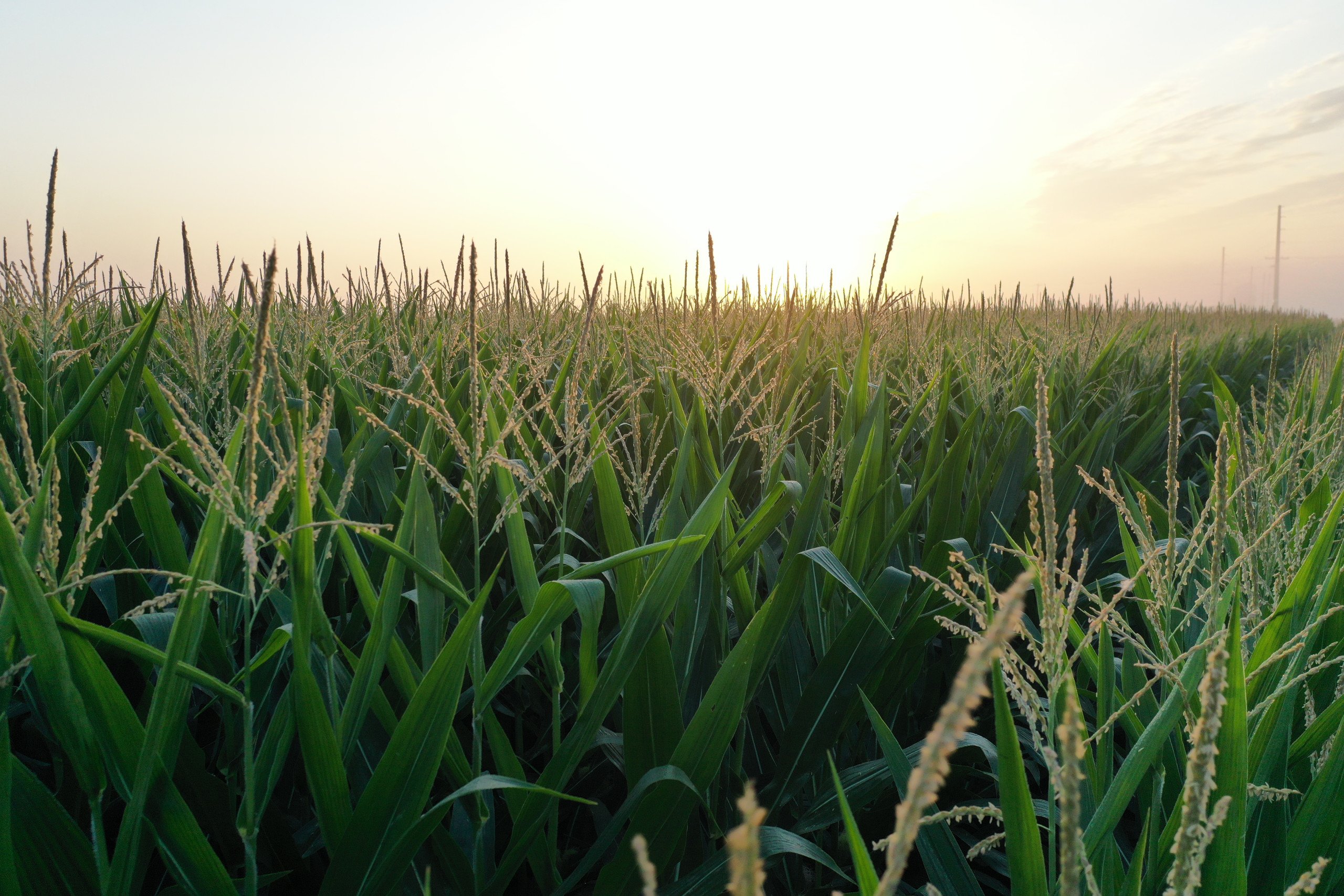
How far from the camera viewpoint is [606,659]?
4.10 feet

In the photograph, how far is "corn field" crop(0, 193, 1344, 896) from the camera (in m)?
0.79

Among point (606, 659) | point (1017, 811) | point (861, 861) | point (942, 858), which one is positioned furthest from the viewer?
point (606, 659)

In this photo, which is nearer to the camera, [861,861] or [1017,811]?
[861,861]

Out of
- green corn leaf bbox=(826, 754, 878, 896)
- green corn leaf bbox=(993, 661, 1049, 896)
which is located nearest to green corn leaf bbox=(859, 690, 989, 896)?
green corn leaf bbox=(993, 661, 1049, 896)

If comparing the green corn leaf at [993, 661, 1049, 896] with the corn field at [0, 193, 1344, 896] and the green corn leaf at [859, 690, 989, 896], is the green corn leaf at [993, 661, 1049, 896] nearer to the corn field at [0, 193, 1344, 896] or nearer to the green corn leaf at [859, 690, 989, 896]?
the corn field at [0, 193, 1344, 896]

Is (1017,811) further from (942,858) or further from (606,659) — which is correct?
(606,659)

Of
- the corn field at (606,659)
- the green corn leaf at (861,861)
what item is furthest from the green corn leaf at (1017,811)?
the green corn leaf at (861,861)

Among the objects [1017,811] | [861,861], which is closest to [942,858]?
[1017,811]

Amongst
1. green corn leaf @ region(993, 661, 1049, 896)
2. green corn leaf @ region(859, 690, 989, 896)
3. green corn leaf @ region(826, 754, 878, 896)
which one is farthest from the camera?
green corn leaf @ region(859, 690, 989, 896)

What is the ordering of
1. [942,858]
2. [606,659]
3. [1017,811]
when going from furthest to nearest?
[606,659] < [942,858] < [1017,811]

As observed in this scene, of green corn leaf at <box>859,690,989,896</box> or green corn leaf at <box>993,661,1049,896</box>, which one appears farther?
green corn leaf at <box>859,690,989,896</box>

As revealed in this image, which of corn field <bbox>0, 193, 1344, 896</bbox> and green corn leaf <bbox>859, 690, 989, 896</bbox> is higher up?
corn field <bbox>0, 193, 1344, 896</bbox>

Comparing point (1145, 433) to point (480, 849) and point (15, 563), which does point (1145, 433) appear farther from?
point (15, 563)

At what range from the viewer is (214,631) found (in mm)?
1070
